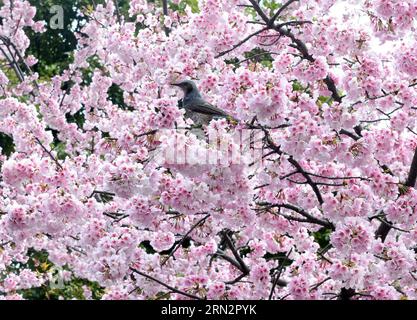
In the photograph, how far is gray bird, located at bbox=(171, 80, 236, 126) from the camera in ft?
15.5

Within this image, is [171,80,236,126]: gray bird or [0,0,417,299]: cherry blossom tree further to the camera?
[171,80,236,126]: gray bird

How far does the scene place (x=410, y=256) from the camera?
4875 mm

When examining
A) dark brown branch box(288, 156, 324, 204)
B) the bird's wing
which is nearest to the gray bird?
the bird's wing

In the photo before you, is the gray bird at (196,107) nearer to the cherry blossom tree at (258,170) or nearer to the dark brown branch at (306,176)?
the cherry blossom tree at (258,170)

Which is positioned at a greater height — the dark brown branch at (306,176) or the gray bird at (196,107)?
the gray bird at (196,107)

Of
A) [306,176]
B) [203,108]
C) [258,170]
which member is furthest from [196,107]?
[306,176]

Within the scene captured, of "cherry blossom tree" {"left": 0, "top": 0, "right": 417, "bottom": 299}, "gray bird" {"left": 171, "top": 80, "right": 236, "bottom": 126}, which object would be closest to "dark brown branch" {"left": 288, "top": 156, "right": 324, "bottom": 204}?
"cherry blossom tree" {"left": 0, "top": 0, "right": 417, "bottom": 299}

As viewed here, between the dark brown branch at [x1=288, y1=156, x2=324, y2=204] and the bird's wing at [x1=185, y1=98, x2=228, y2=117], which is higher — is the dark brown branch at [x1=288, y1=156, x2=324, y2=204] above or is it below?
below

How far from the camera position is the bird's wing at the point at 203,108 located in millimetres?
4670

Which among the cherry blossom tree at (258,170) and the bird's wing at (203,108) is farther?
the bird's wing at (203,108)

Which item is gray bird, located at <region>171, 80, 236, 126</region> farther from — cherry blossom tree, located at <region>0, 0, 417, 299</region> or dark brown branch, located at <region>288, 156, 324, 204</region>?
dark brown branch, located at <region>288, 156, 324, 204</region>

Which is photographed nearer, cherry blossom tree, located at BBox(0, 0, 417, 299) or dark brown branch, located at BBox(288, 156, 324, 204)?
cherry blossom tree, located at BBox(0, 0, 417, 299)

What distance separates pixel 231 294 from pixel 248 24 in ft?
8.47

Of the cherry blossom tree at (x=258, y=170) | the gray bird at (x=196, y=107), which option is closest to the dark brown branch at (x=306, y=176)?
the cherry blossom tree at (x=258, y=170)
